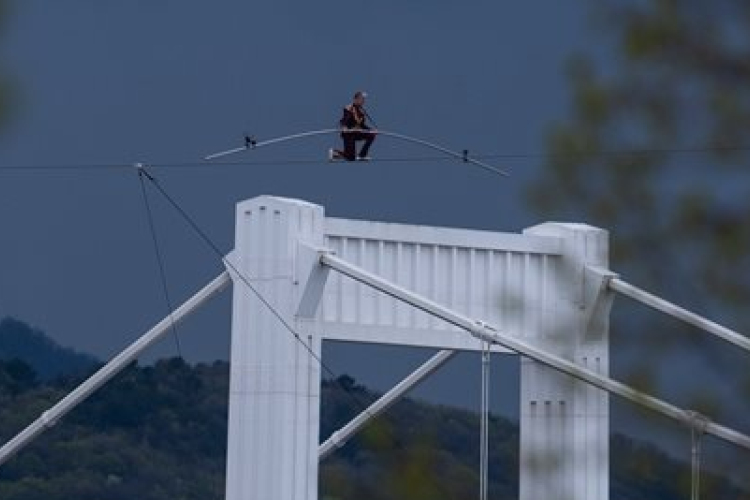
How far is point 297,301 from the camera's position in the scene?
1099 inches

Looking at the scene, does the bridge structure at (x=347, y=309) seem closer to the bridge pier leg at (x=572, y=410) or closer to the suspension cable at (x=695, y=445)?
the bridge pier leg at (x=572, y=410)

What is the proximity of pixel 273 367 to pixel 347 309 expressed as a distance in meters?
1.52

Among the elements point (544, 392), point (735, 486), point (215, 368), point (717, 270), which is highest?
point (215, 368)

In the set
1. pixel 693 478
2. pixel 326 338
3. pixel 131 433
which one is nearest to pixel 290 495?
pixel 326 338

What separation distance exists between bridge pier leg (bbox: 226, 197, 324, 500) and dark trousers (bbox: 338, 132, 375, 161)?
60cm

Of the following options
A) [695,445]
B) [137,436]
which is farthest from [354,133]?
[137,436]

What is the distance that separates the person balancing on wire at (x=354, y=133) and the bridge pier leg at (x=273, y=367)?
22.7 inches

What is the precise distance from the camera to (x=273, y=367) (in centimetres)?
2795

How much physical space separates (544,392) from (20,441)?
559 centimetres

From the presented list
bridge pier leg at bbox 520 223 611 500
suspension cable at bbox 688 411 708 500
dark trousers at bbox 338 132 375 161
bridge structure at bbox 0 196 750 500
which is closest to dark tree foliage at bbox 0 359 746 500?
bridge pier leg at bbox 520 223 611 500

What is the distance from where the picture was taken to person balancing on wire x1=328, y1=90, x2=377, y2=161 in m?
28.4

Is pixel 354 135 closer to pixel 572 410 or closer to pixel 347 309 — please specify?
pixel 347 309

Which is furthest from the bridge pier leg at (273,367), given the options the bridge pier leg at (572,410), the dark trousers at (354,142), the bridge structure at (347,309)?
the bridge pier leg at (572,410)

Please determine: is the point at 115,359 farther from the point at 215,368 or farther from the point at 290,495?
the point at 215,368
